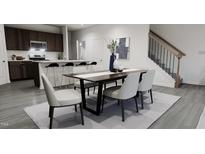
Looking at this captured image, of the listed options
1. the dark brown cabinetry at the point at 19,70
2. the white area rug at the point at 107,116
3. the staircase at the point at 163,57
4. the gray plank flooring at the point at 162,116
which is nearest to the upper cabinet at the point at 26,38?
the dark brown cabinetry at the point at 19,70

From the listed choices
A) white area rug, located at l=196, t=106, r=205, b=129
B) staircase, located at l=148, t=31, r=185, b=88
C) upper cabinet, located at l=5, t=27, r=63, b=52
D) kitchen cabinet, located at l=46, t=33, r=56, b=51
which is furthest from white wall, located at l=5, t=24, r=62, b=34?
white area rug, located at l=196, t=106, r=205, b=129

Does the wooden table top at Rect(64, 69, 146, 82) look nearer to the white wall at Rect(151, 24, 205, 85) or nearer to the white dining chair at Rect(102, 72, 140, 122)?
the white dining chair at Rect(102, 72, 140, 122)

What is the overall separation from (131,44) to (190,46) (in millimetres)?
2166

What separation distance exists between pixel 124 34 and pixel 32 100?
439cm

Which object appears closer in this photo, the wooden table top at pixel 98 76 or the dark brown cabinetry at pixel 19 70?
the wooden table top at pixel 98 76

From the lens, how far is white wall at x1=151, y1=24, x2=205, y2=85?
187 inches

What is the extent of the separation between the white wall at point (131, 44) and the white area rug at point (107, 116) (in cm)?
214

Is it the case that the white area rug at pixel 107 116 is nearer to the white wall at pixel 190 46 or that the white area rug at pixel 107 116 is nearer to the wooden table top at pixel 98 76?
the wooden table top at pixel 98 76

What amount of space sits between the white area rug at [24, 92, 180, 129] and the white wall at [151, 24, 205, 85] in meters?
2.61

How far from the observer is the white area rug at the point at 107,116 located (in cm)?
214

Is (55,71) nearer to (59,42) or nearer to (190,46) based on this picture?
(59,42)

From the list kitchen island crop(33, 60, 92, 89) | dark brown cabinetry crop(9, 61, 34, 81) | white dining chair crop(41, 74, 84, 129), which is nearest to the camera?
white dining chair crop(41, 74, 84, 129)
